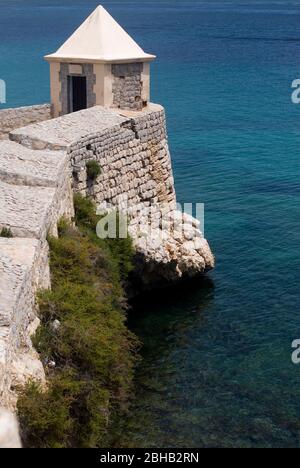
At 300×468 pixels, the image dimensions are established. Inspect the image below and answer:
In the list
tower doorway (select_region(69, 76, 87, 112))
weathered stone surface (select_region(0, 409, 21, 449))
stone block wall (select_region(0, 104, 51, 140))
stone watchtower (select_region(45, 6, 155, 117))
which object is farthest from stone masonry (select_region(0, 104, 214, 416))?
stone block wall (select_region(0, 104, 51, 140))

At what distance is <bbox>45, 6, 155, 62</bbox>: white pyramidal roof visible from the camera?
19.9 meters

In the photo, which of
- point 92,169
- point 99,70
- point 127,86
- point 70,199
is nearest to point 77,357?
point 70,199

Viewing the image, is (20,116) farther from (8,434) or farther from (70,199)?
(8,434)

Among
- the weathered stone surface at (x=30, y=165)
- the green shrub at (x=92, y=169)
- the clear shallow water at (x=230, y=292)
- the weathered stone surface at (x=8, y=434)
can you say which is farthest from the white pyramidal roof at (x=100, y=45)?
the weathered stone surface at (x=8, y=434)

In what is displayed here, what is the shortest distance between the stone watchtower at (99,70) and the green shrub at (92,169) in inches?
131

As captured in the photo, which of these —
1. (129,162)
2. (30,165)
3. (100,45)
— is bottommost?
(129,162)

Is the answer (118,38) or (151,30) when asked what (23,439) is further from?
(151,30)

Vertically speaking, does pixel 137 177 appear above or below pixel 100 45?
below

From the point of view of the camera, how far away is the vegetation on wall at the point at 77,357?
9.24m

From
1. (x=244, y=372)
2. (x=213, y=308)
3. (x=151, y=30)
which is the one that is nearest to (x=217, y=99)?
(x=213, y=308)

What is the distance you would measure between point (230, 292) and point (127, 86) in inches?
256

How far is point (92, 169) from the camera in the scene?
56.1ft

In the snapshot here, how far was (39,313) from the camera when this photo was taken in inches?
435

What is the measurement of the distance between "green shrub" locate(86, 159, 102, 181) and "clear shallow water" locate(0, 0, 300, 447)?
149 inches
